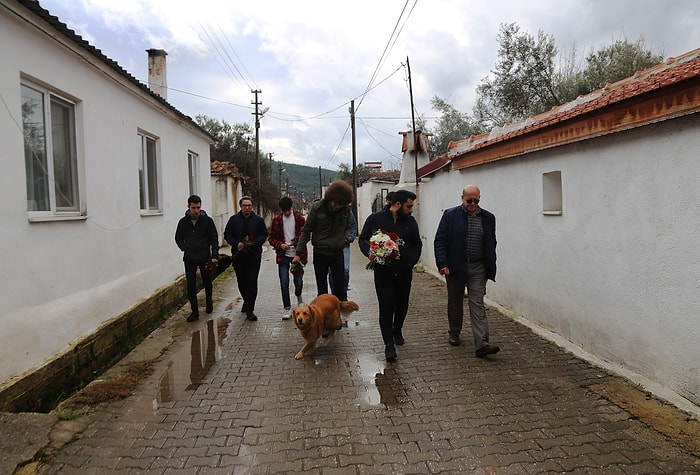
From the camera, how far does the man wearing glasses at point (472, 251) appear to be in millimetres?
5293

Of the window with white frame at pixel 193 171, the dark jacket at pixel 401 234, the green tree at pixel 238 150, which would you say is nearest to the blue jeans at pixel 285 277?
the dark jacket at pixel 401 234

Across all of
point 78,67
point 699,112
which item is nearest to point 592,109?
point 699,112

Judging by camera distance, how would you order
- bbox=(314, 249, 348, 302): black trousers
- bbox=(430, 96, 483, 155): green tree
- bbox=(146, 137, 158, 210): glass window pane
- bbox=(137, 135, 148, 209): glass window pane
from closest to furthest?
bbox=(314, 249, 348, 302): black trousers → bbox=(137, 135, 148, 209): glass window pane → bbox=(146, 137, 158, 210): glass window pane → bbox=(430, 96, 483, 155): green tree

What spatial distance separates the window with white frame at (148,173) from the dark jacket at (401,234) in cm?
439

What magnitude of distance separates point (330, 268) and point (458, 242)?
1796 millimetres

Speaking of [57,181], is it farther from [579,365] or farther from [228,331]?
[579,365]

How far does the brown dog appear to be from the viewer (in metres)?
5.20

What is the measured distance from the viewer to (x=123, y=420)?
394cm

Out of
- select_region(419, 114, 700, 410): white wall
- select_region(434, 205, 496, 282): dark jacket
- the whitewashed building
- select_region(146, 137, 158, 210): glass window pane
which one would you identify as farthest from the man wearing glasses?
select_region(146, 137, 158, 210): glass window pane

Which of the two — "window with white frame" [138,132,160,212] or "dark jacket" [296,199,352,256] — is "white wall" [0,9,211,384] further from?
"dark jacket" [296,199,352,256]

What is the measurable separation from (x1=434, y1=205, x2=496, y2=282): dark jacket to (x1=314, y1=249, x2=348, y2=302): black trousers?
1.34 m

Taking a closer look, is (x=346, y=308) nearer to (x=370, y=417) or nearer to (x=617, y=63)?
(x=370, y=417)

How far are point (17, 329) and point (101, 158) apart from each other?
2.71 metres

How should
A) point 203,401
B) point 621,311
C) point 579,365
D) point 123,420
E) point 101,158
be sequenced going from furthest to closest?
point 101,158 < point 579,365 < point 621,311 < point 203,401 < point 123,420
